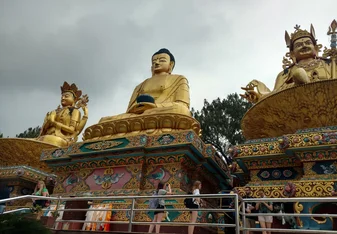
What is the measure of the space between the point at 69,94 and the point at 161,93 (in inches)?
237

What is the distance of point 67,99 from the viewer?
51.3 ft

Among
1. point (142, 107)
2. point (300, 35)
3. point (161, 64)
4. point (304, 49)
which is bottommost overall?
point (142, 107)

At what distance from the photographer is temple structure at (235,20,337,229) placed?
6.40m

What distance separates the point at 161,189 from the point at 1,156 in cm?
966

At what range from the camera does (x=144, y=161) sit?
839 cm

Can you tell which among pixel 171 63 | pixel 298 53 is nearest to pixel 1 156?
pixel 171 63

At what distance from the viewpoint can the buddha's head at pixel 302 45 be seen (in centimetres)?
1016

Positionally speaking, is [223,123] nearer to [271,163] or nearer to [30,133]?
[271,163]

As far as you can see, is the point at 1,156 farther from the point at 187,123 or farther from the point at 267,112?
the point at 267,112

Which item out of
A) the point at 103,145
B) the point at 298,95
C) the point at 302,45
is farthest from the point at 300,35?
the point at 103,145

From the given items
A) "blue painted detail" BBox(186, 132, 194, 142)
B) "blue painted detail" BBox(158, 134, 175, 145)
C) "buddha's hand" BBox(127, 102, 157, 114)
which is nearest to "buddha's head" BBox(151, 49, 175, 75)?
"buddha's hand" BBox(127, 102, 157, 114)

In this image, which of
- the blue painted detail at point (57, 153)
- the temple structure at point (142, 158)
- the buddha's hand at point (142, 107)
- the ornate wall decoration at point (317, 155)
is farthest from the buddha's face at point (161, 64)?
the ornate wall decoration at point (317, 155)

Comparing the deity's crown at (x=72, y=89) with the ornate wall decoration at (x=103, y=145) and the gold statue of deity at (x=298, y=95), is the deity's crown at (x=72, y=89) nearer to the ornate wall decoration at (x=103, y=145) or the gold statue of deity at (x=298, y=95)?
the ornate wall decoration at (x=103, y=145)

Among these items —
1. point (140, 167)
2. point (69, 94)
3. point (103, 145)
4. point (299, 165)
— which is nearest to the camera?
point (299, 165)
